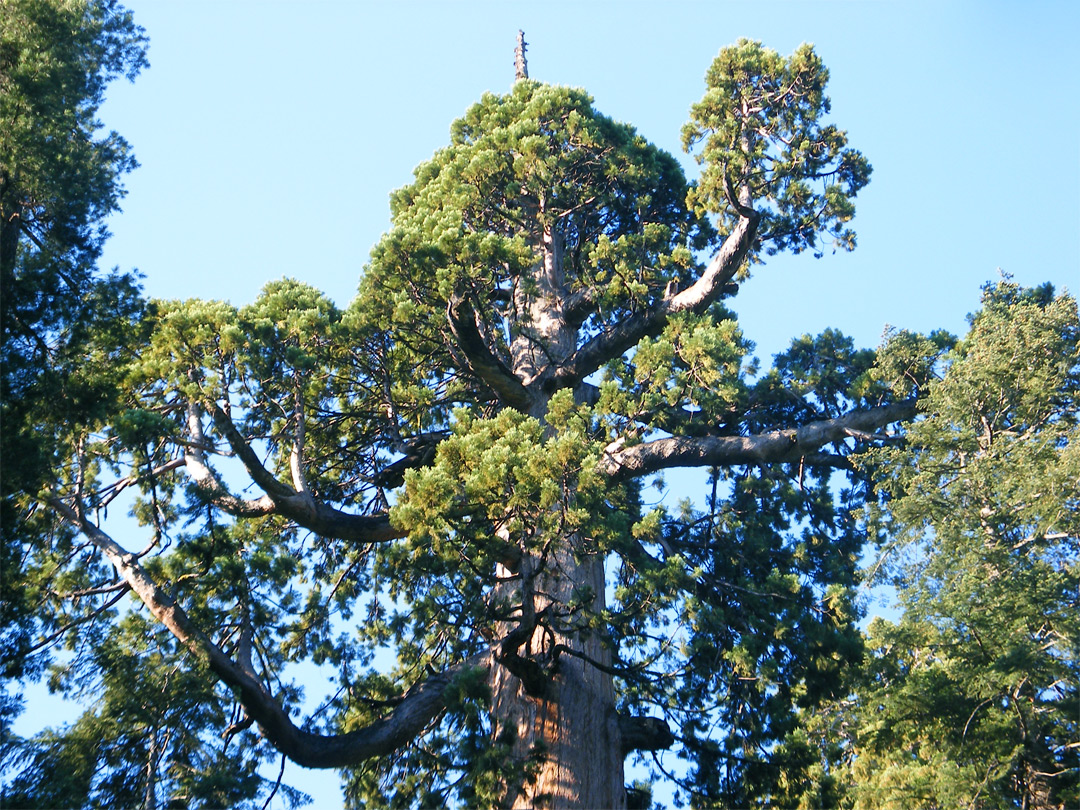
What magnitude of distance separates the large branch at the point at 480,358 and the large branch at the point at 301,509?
→ 6.77 ft

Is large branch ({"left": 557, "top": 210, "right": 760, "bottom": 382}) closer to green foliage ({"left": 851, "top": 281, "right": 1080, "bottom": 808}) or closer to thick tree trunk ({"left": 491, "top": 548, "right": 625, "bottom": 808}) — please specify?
green foliage ({"left": 851, "top": 281, "right": 1080, "bottom": 808})

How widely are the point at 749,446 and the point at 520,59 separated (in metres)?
9.10

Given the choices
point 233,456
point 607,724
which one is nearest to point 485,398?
point 233,456

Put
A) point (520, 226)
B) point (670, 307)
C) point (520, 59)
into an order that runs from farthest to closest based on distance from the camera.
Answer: point (520, 59) → point (520, 226) → point (670, 307)

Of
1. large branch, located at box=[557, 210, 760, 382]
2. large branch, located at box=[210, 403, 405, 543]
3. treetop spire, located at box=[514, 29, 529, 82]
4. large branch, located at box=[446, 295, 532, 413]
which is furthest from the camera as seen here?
treetop spire, located at box=[514, 29, 529, 82]

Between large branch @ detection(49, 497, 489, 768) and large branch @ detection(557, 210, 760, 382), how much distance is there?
4988 millimetres

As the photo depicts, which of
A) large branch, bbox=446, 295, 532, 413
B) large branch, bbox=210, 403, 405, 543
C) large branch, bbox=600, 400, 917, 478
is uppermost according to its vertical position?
large branch, bbox=446, 295, 532, 413

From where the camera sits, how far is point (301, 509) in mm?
10125

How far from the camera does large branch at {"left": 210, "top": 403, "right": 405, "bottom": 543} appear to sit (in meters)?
9.54

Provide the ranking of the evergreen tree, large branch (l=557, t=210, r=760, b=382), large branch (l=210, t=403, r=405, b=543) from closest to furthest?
1. the evergreen tree
2. large branch (l=210, t=403, r=405, b=543)
3. large branch (l=557, t=210, r=760, b=382)

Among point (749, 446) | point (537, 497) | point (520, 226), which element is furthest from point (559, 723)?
point (520, 226)

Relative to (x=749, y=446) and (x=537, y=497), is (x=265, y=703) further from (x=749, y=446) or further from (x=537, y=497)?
(x=749, y=446)

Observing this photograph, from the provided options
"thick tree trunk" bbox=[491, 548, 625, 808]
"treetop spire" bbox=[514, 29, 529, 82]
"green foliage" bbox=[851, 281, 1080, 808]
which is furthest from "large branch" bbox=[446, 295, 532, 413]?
"treetop spire" bbox=[514, 29, 529, 82]

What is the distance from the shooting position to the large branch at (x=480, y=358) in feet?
36.4
